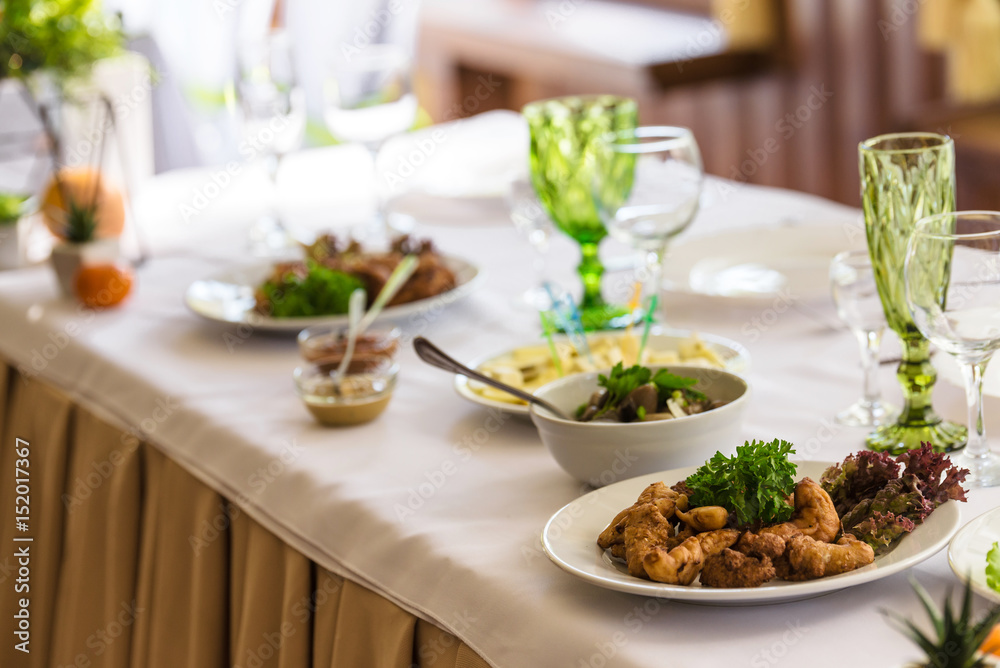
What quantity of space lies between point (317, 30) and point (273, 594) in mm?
4152

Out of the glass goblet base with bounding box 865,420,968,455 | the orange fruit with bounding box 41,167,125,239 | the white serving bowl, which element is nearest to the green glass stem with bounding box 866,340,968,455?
the glass goblet base with bounding box 865,420,968,455

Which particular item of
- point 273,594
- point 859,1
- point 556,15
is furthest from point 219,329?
point 556,15

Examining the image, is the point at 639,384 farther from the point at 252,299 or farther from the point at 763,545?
the point at 252,299

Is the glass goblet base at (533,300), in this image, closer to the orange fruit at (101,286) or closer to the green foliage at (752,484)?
the orange fruit at (101,286)

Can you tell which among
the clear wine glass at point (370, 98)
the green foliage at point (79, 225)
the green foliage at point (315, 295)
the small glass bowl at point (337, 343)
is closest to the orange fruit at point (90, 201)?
the green foliage at point (79, 225)

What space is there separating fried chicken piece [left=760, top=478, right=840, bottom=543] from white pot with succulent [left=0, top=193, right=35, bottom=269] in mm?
1534

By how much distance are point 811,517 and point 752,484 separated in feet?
0.13

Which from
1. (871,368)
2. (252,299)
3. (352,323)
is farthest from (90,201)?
(871,368)

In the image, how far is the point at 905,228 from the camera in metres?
0.92

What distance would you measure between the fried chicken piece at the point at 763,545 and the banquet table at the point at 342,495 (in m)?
0.04

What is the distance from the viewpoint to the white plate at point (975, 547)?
0.66 metres

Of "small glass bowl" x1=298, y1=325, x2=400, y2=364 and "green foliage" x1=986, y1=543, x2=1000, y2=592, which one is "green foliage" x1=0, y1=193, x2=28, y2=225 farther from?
"green foliage" x1=986, y1=543, x2=1000, y2=592

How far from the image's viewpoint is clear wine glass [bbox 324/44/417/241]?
168cm

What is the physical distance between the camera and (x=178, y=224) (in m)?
1.96
